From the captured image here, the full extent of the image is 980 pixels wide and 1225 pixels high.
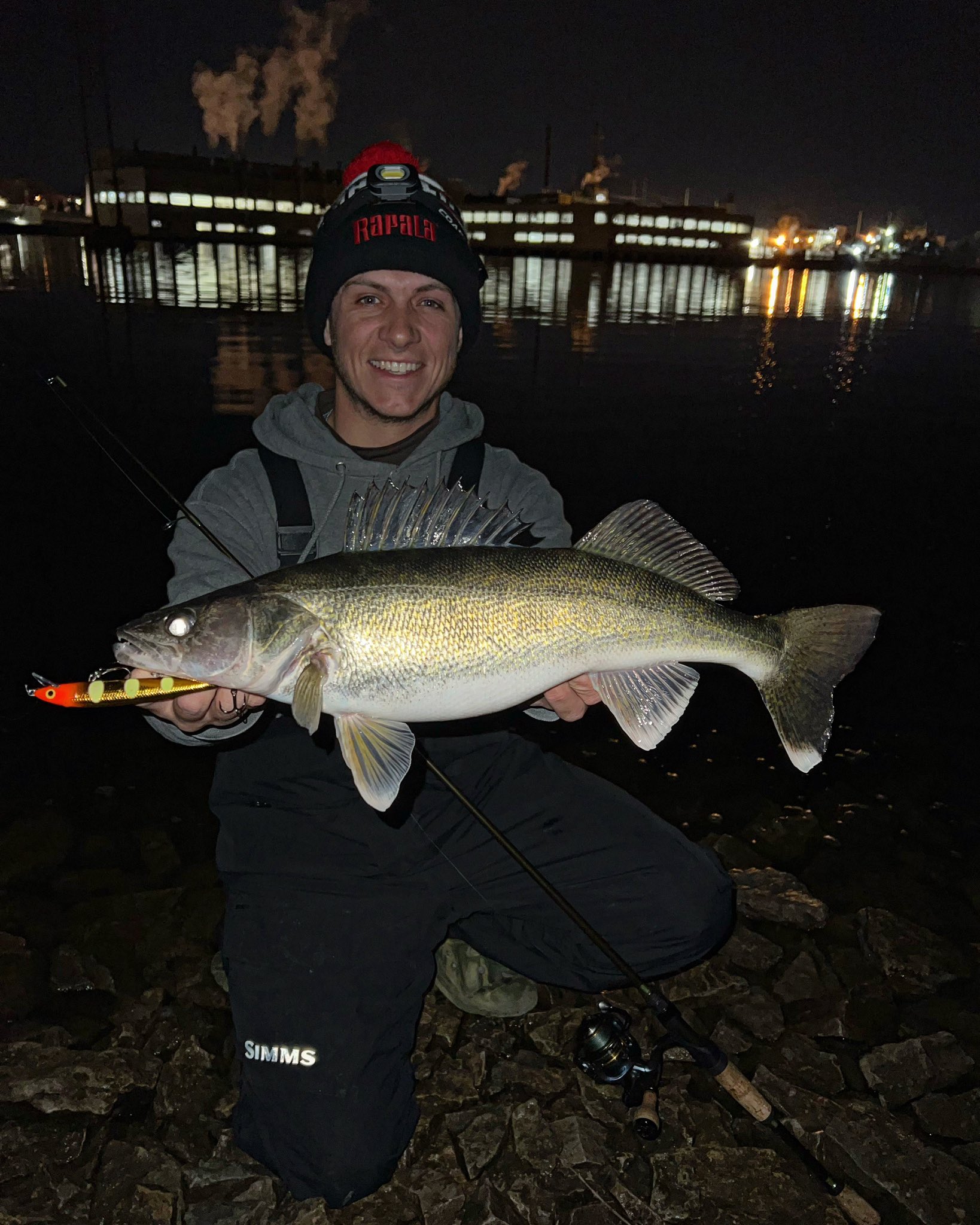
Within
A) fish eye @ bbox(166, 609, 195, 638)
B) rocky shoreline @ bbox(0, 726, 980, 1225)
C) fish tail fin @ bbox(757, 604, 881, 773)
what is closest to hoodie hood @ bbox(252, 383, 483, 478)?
fish eye @ bbox(166, 609, 195, 638)

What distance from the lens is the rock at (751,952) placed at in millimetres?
3748

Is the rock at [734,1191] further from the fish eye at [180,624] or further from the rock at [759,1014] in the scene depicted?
the fish eye at [180,624]

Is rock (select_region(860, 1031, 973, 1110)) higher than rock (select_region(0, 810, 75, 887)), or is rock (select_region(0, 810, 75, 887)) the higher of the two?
rock (select_region(860, 1031, 973, 1110))

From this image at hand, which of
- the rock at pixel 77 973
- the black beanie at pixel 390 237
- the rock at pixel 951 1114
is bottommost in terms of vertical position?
the rock at pixel 77 973

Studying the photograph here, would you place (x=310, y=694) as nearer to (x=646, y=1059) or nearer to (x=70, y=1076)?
(x=70, y=1076)

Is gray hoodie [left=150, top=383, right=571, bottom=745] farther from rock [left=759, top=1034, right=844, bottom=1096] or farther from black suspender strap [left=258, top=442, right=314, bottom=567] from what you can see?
rock [left=759, top=1034, right=844, bottom=1096]

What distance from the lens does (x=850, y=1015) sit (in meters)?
3.50

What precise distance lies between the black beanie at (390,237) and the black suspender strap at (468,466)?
77 cm

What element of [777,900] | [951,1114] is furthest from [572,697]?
[951,1114]

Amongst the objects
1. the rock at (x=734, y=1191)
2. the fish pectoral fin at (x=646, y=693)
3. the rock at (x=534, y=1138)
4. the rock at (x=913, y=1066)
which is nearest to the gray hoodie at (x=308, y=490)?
the fish pectoral fin at (x=646, y=693)

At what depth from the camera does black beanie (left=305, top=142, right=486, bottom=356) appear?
3986 mm

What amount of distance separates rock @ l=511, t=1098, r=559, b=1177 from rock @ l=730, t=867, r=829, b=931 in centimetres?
158

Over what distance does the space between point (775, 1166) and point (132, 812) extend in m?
4.00

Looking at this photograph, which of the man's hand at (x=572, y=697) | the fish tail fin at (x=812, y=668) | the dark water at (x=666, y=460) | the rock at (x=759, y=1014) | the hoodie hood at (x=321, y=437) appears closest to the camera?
the fish tail fin at (x=812, y=668)
